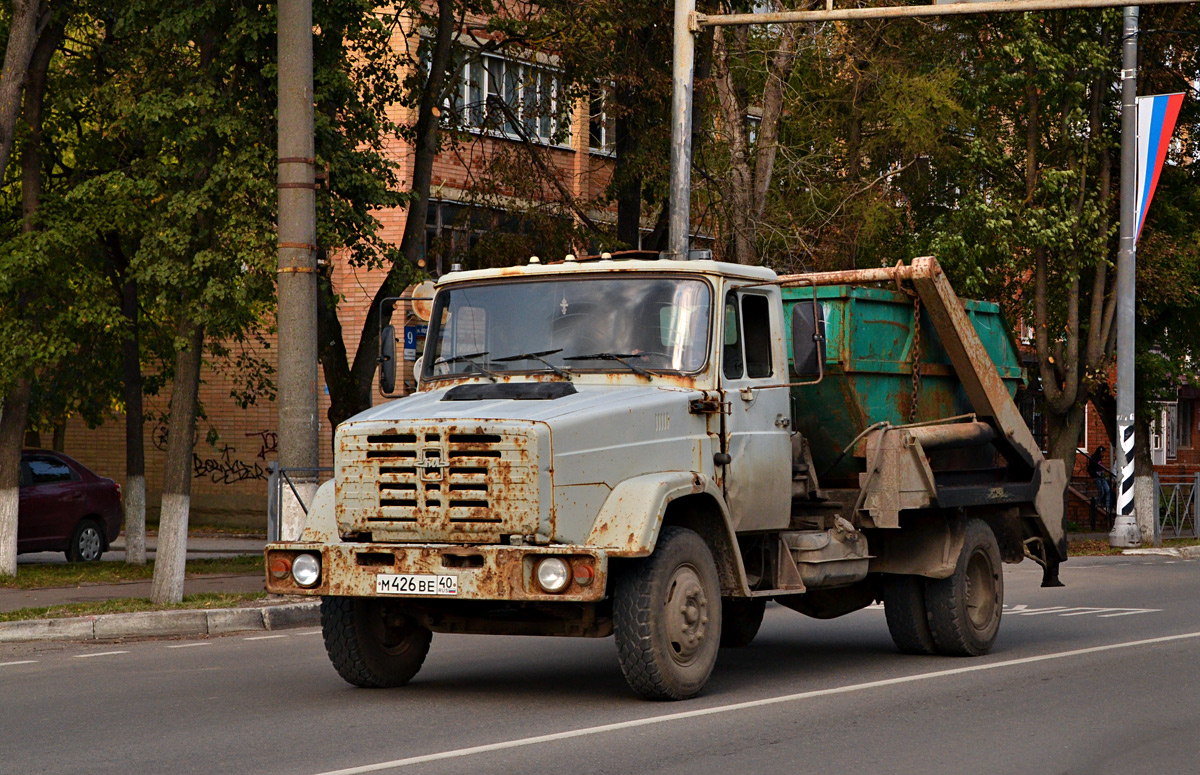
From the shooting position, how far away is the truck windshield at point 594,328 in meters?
9.42

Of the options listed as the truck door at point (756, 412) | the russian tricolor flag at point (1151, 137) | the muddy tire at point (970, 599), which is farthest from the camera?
the russian tricolor flag at point (1151, 137)

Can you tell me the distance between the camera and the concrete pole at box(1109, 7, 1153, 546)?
2641cm

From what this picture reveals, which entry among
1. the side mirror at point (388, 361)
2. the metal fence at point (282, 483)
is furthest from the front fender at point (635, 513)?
the metal fence at point (282, 483)

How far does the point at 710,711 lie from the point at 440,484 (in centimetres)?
199

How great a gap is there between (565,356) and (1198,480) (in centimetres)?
2611

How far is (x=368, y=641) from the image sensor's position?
31.3 ft

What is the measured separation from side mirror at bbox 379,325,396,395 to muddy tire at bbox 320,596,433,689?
4.78ft

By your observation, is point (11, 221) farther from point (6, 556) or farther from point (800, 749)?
point (800, 749)

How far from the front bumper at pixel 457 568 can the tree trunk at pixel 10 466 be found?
11.0 meters

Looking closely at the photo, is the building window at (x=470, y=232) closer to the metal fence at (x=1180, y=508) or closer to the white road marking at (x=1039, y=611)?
the white road marking at (x=1039, y=611)

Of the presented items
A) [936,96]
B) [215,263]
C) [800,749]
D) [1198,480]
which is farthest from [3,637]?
[1198,480]

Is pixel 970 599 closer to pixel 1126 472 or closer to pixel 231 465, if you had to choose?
pixel 1126 472

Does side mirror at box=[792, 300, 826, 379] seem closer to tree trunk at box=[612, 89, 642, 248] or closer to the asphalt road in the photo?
the asphalt road

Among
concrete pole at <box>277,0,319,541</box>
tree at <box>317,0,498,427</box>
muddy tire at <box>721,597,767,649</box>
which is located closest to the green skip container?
muddy tire at <box>721,597,767,649</box>
